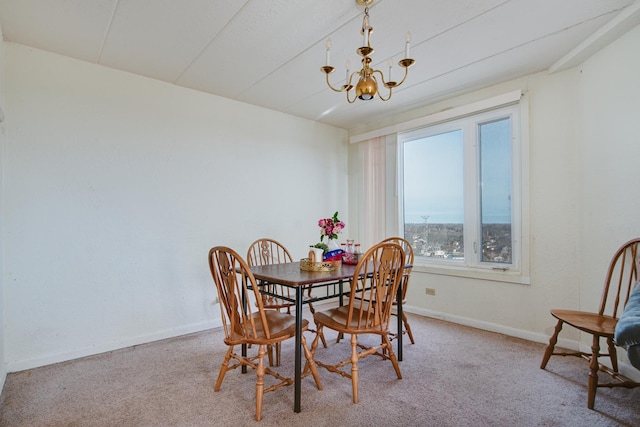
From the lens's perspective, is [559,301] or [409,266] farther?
[559,301]

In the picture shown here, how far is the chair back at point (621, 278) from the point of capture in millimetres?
2120

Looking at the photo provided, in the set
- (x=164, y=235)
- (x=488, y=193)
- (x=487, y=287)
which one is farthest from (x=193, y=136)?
(x=487, y=287)

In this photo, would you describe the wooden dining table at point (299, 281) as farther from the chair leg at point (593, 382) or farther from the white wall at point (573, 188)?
the white wall at point (573, 188)

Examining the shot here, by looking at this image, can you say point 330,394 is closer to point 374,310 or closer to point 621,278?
point 374,310

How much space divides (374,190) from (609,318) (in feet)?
8.77

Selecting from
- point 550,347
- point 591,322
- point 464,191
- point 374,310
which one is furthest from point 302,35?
point 550,347

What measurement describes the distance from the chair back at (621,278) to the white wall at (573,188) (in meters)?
0.10

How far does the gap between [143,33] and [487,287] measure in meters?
3.77

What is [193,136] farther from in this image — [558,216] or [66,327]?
[558,216]

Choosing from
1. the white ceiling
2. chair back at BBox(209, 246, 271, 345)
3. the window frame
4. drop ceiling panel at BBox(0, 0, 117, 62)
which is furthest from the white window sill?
drop ceiling panel at BBox(0, 0, 117, 62)

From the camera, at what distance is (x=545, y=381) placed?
2152 millimetres

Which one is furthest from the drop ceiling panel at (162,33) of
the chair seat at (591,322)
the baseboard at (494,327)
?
the baseboard at (494,327)

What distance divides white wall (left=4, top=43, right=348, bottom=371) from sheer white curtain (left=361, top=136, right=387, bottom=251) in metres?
1.32

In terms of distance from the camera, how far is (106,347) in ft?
8.89
